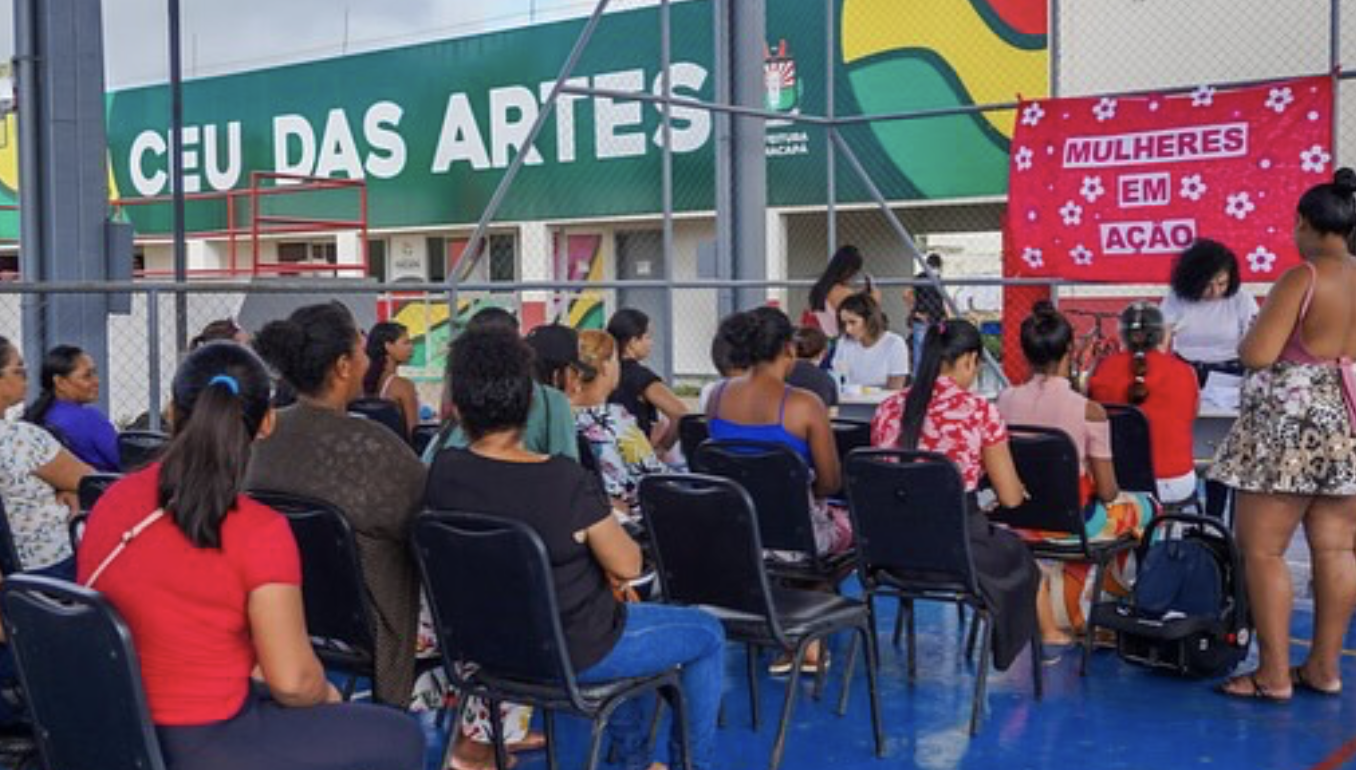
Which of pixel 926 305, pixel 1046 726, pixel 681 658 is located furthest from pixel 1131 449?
pixel 926 305

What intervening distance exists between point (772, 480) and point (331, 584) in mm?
1626

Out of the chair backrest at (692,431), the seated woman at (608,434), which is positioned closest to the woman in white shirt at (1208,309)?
the chair backrest at (692,431)

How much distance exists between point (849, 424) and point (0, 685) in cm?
331

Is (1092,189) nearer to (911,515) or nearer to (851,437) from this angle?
(851,437)

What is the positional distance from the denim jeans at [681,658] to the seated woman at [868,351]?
5.41 meters

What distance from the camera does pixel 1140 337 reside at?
584 cm

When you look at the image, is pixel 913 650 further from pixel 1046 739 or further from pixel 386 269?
pixel 386 269

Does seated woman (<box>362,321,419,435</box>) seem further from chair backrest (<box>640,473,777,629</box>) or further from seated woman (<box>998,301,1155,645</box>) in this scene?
chair backrest (<box>640,473,777,629</box>)

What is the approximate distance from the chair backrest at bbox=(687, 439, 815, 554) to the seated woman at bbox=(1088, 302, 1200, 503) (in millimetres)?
1661

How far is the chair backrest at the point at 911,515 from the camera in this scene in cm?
456

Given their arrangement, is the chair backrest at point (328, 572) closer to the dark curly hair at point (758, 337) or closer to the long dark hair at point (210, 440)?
the long dark hair at point (210, 440)

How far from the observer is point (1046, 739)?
4.69 meters

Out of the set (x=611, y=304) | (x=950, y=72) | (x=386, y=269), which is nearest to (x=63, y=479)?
(x=950, y=72)

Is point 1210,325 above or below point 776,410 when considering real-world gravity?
above
